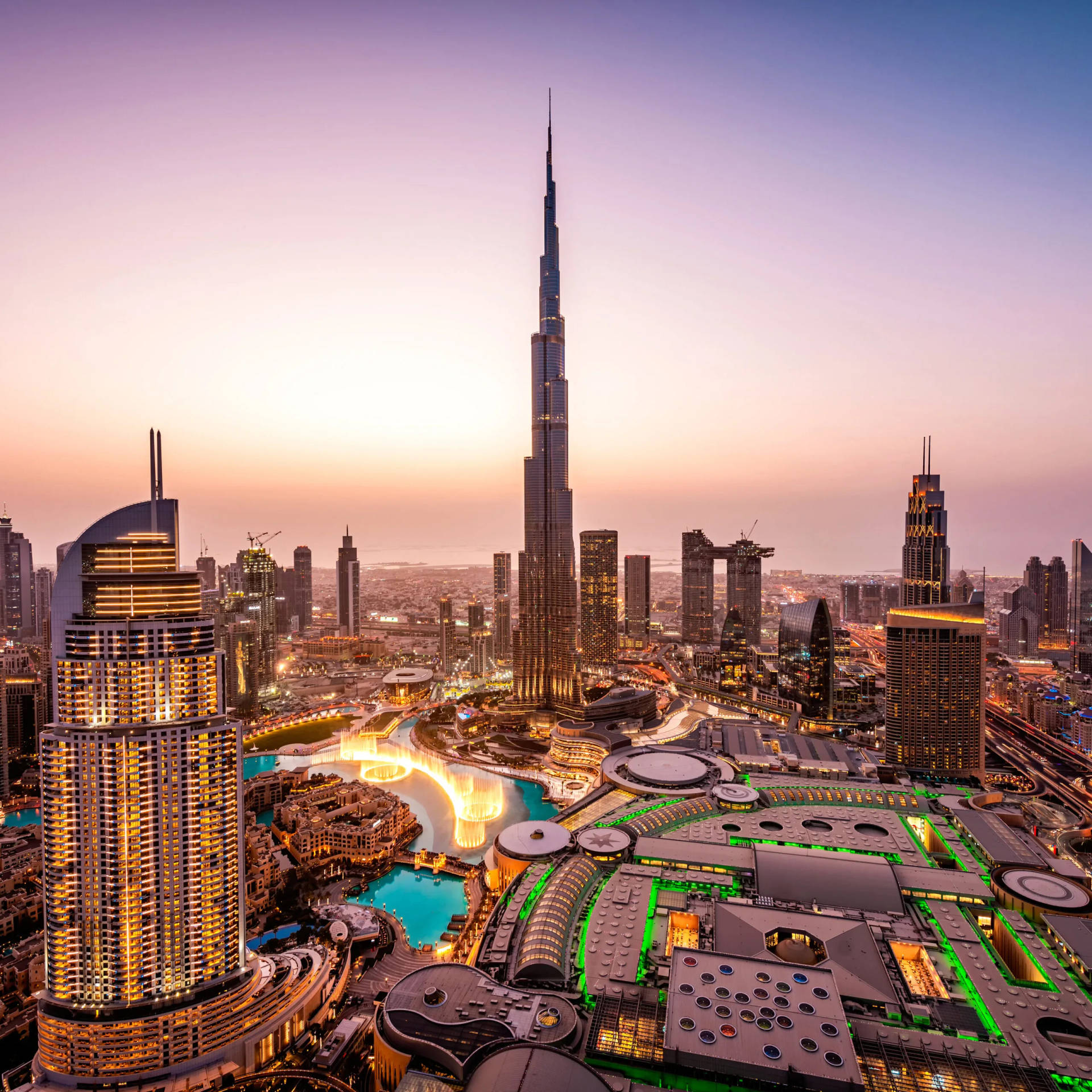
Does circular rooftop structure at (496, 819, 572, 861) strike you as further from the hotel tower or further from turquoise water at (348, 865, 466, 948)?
the hotel tower

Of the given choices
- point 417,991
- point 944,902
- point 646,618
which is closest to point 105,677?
point 417,991

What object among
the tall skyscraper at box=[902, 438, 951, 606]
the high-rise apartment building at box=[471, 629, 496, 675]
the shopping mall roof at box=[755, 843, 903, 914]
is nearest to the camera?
the shopping mall roof at box=[755, 843, 903, 914]

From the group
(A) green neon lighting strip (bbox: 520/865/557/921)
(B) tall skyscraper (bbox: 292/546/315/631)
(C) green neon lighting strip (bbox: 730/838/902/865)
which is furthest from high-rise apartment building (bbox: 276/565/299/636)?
(C) green neon lighting strip (bbox: 730/838/902/865)

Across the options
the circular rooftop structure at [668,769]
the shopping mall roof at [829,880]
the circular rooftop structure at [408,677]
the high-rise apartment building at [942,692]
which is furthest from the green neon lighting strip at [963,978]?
the circular rooftop structure at [408,677]

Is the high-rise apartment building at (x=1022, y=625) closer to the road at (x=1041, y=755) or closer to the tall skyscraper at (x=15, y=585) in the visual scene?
the road at (x=1041, y=755)

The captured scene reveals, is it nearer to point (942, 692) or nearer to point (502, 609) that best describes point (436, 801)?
point (942, 692)
